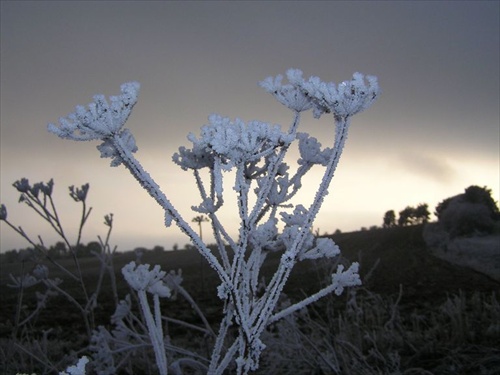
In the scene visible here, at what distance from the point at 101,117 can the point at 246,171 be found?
0.60 meters

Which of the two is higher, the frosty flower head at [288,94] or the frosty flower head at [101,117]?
the frosty flower head at [288,94]

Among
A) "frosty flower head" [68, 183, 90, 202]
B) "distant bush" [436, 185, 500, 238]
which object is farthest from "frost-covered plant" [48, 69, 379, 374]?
"distant bush" [436, 185, 500, 238]

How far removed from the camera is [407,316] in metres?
6.59

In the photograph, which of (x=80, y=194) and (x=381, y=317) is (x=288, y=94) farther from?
(x=381, y=317)

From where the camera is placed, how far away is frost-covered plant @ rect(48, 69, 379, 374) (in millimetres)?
1537

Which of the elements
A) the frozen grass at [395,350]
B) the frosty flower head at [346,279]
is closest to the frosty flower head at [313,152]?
the frosty flower head at [346,279]

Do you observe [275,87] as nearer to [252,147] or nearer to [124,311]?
[252,147]

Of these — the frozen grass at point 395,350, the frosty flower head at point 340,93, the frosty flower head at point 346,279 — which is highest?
the frosty flower head at point 340,93

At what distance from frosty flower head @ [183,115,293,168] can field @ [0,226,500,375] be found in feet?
7.17

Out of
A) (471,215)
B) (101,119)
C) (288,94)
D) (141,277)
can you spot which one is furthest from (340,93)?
(471,215)

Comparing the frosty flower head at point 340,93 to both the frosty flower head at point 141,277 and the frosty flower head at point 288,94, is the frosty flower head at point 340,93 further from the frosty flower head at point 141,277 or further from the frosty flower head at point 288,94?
the frosty flower head at point 141,277

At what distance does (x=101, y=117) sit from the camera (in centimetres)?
152

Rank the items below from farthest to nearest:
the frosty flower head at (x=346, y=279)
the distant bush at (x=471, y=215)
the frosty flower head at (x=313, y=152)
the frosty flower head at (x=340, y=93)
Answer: the distant bush at (x=471, y=215) → the frosty flower head at (x=313, y=152) → the frosty flower head at (x=346, y=279) → the frosty flower head at (x=340, y=93)

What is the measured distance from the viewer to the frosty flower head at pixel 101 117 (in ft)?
4.98
